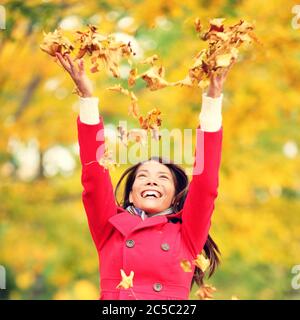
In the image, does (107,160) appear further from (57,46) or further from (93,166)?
(57,46)

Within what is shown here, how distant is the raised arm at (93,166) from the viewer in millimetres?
2881

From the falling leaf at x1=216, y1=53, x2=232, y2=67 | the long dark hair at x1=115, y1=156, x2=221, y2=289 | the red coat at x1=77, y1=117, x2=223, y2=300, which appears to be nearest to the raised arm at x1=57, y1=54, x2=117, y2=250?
the red coat at x1=77, y1=117, x2=223, y2=300

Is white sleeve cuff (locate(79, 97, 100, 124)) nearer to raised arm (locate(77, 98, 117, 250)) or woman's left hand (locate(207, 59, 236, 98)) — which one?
raised arm (locate(77, 98, 117, 250))

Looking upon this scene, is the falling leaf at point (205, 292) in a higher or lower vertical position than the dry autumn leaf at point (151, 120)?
lower

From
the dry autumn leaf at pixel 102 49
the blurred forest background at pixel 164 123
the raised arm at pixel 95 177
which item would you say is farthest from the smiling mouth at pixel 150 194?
the blurred forest background at pixel 164 123

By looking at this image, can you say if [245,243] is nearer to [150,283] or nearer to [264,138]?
[264,138]

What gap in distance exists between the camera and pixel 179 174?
3211 mm

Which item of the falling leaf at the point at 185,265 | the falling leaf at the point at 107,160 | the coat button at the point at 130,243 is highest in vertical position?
the falling leaf at the point at 107,160

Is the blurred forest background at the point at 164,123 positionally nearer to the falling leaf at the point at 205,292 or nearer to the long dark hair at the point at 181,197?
the long dark hair at the point at 181,197

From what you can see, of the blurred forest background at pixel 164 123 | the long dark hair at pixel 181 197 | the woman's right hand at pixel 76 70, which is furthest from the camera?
the blurred forest background at pixel 164 123

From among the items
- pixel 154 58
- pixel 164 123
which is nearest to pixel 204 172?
pixel 154 58

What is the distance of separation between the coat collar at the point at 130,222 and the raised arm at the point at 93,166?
4 cm

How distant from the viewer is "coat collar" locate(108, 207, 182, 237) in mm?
2961

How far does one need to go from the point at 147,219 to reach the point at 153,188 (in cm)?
14
